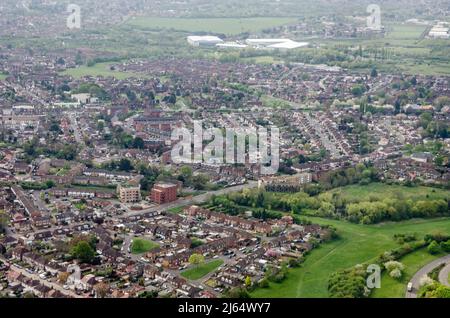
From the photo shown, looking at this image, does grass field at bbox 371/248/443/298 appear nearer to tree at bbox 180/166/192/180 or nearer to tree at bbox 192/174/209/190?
tree at bbox 192/174/209/190

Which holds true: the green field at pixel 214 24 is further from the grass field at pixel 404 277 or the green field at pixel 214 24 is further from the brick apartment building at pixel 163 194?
the grass field at pixel 404 277

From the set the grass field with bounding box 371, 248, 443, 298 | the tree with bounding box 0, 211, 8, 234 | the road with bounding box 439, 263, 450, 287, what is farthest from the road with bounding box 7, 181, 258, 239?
the road with bounding box 439, 263, 450, 287

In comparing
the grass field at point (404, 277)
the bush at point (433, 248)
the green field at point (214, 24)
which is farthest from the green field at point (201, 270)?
the green field at point (214, 24)

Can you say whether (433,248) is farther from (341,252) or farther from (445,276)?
(341,252)

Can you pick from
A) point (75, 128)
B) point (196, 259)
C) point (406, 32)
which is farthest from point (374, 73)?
point (196, 259)

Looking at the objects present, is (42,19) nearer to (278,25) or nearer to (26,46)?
(26,46)
